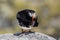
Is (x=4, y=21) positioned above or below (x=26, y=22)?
below

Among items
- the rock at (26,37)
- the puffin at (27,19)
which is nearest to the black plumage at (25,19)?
the puffin at (27,19)

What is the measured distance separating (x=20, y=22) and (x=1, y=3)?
306cm

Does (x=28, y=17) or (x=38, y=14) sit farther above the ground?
(x=28, y=17)

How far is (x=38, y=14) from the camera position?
22.7 ft

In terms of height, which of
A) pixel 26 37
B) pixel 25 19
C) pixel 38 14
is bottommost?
pixel 38 14

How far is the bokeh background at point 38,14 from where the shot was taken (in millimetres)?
6541

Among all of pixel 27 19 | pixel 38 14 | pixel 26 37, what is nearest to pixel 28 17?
pixel 27 19

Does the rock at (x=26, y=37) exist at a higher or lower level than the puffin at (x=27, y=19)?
lower

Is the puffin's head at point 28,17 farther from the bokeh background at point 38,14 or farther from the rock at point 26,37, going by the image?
the bokeh background at point 38,14

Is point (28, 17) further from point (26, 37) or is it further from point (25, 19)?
point (26, 37)

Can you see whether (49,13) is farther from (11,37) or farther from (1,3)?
(11,37)

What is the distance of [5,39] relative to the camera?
14.0 ft

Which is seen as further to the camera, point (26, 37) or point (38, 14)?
point (38, 14)

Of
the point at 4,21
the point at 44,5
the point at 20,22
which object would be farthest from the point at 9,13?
the point at 20,22
